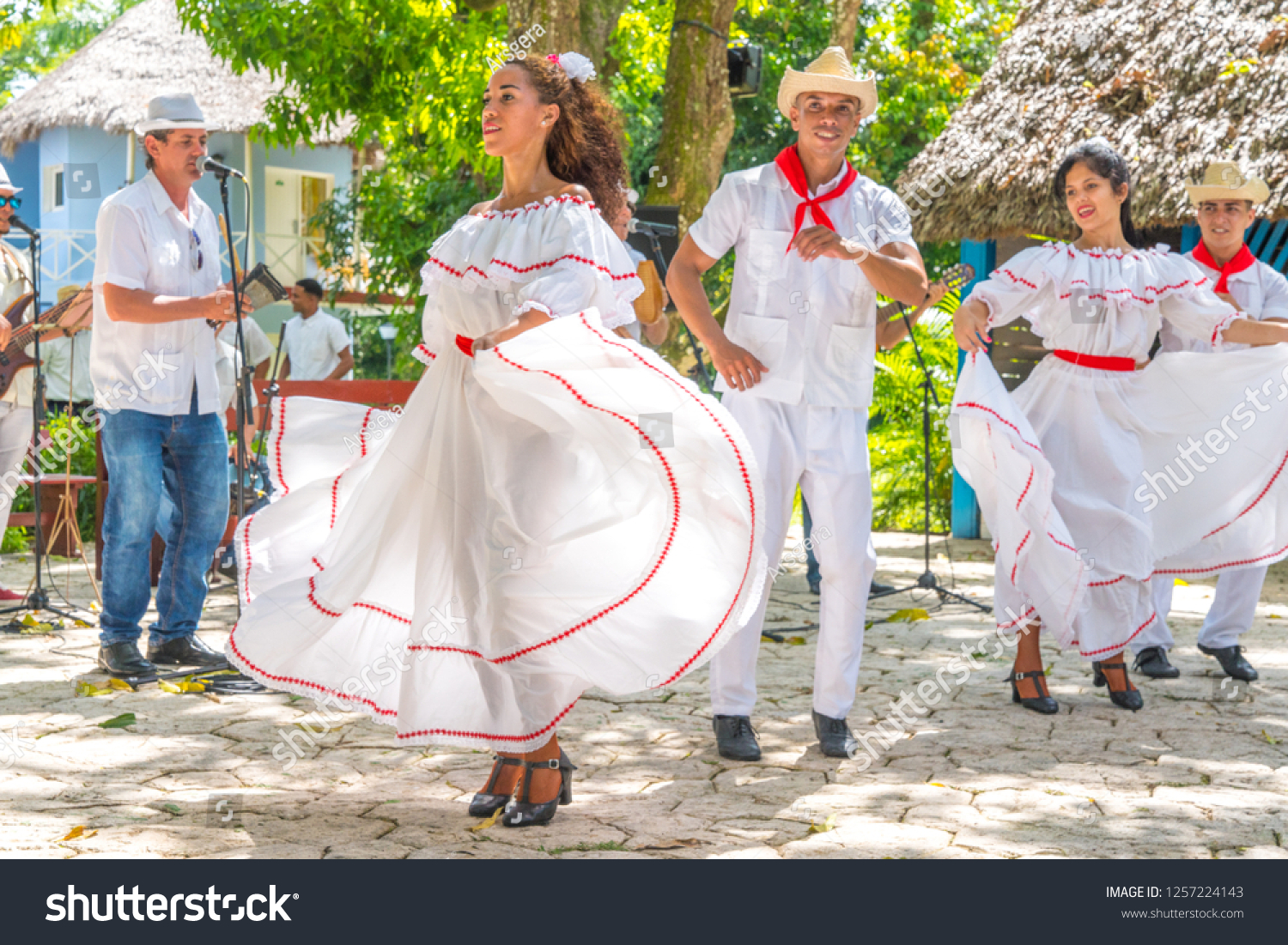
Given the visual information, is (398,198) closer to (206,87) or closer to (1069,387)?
(206,87)

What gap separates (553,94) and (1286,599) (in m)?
6.34

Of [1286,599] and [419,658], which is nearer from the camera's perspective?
[419,658]

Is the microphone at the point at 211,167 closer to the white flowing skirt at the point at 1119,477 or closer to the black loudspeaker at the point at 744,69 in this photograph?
the white flowing skirt at the point at 1119,477

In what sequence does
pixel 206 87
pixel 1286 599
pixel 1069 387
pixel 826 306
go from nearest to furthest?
1. pixel 826 306
2. pixel 1069 387
3. pixel 1286 599
4. pixel 206 87

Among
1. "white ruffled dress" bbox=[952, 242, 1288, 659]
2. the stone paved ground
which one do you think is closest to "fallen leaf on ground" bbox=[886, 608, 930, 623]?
the stone paved ground

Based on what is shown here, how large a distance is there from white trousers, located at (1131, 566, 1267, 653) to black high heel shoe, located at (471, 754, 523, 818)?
3.16m

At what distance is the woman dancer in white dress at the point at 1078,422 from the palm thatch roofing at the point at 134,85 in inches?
604

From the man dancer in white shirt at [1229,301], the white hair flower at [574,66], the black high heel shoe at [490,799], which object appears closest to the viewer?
the black high heel shoe at [490,799]

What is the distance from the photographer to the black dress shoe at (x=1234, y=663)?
18.8ft

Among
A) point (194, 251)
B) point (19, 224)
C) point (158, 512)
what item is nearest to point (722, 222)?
point (194, 251)

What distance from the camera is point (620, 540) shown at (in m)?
3.54

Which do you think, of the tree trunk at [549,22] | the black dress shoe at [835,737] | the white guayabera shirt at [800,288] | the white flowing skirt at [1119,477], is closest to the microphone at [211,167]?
the white guayabera shirt at [800,288]

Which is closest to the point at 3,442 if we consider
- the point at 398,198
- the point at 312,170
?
the point at 398,198

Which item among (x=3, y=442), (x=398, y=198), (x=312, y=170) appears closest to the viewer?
(x=3, y=442)
